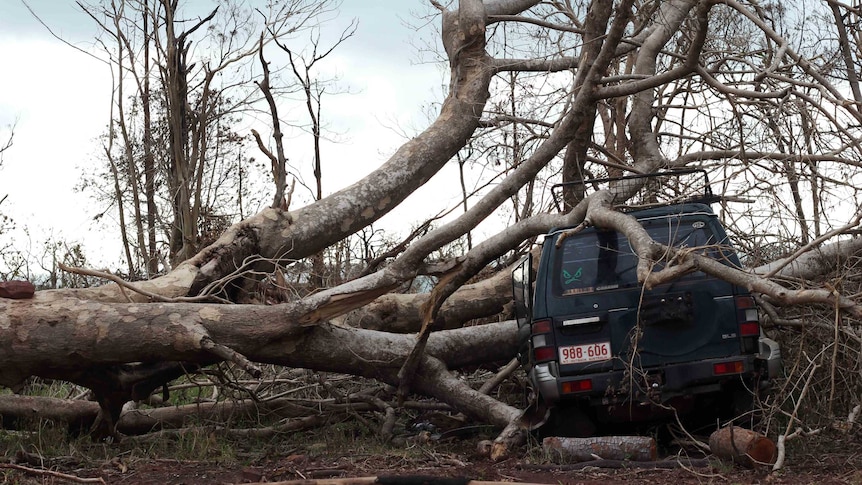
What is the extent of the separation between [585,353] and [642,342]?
1.32ft

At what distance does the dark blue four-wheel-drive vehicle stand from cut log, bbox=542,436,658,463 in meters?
0.26

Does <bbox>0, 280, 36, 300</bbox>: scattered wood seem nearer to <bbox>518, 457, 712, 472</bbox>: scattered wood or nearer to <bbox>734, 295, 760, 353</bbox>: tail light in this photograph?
<bbox>518, 457, 712, 472</bbox>: scattered wood

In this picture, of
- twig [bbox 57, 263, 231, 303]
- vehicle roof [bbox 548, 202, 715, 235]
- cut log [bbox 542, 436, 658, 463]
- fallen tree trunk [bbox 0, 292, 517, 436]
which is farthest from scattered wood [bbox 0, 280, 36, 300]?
vehicle roof [bbox 548, 202, 715, 235]

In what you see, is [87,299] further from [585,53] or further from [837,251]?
[837,251]

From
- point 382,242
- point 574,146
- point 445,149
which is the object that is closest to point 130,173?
point 382,242

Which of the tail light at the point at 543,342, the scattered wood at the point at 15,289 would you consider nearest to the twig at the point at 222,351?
the scattered wood at the point at 15,289

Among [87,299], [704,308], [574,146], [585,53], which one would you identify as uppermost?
[585,53]

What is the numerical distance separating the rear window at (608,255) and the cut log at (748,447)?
1.19m

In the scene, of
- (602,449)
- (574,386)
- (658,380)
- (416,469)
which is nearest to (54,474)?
(416,469)

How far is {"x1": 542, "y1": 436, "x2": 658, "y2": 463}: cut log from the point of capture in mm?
6137

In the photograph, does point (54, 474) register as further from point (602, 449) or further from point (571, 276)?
point (571, 276)

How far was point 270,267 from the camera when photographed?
367 inches

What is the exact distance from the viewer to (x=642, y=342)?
6367 mm

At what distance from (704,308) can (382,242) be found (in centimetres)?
575
